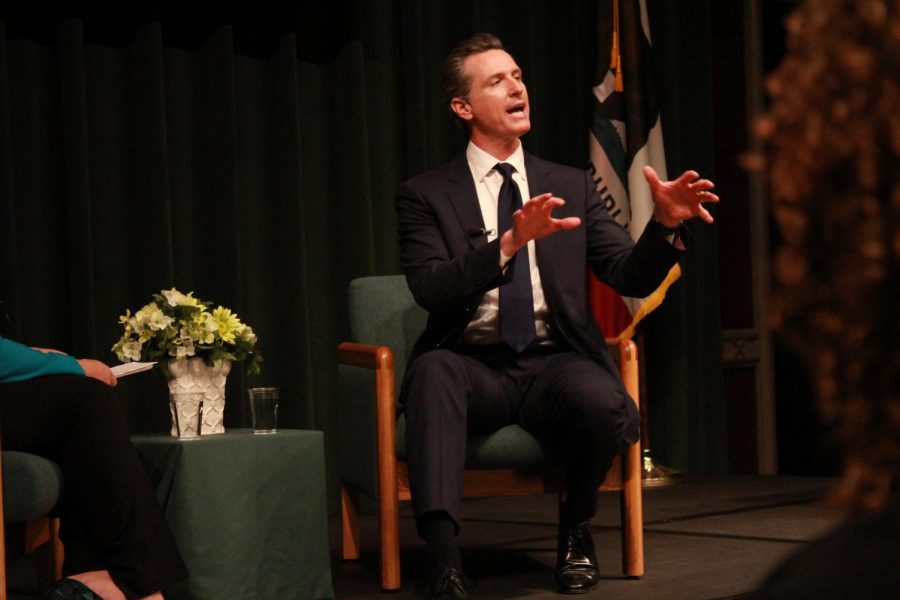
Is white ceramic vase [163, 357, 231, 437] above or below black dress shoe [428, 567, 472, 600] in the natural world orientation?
above

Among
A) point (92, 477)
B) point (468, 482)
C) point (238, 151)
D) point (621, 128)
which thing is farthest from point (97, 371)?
point (621, 128)

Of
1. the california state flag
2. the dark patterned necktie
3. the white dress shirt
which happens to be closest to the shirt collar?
the white dress shirt

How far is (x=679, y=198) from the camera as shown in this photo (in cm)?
264

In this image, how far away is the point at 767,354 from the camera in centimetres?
563

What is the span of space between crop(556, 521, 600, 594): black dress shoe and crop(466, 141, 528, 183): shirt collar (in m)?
0.92

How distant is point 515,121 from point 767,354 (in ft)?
9.64

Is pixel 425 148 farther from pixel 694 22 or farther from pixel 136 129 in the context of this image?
pixel 694 22

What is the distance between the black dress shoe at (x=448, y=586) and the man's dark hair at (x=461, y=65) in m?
1.26

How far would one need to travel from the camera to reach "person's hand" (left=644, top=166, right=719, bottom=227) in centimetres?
Result: 259

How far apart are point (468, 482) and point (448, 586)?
0.34 meters

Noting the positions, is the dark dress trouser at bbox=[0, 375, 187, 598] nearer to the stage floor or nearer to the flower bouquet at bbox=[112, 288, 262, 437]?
the flower bouquet at bbox=[112, 288, 262, 437]

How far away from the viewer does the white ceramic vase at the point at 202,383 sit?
2695 mm

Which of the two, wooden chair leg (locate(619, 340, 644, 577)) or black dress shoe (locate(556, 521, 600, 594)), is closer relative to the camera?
black dress shoe (locate(556, 521, 600, 594))

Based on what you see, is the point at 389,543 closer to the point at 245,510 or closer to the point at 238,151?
the point at 245,510
